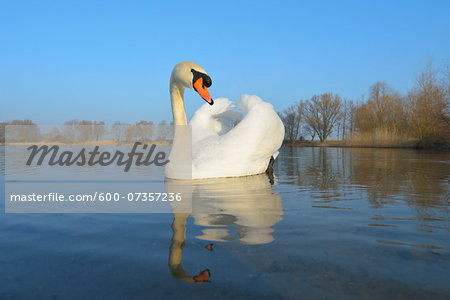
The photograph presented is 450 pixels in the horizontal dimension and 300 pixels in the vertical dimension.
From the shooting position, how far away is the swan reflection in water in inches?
93.6

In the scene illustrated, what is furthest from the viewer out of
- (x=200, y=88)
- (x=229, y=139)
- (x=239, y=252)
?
(x=229, y=139)

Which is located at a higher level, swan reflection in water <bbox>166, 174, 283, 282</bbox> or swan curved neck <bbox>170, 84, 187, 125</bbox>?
swan curved neck <bbox>170, 84, 187, 125</bbox>

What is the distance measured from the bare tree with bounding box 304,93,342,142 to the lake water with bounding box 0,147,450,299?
144 feet

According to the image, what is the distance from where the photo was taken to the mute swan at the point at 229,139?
5.83 m

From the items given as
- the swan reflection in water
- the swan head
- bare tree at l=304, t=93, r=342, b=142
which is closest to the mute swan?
the swan head

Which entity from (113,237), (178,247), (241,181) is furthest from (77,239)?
(241,181)

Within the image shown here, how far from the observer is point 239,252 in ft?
7.09

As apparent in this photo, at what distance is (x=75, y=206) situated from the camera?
399cm

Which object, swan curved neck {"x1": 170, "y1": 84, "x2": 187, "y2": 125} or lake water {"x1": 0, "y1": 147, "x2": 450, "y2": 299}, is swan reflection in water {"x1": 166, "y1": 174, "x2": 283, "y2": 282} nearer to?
lake water {"x1": 0, "y1": 147, "x2": 450, "y2": 299}

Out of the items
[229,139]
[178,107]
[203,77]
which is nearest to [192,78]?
[203,77]

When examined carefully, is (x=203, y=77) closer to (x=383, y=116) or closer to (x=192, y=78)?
(x=192, y=78)

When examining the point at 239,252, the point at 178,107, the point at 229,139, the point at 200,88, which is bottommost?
the point at 239,252

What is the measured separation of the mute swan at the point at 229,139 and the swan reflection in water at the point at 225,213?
16.4 inches

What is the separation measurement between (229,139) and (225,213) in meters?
3.05
